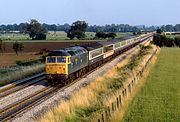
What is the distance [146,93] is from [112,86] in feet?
8.43

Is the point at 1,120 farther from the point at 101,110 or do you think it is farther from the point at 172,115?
the point at 172,115

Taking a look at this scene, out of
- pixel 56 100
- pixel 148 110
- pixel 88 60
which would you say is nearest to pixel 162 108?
pixel 148 110

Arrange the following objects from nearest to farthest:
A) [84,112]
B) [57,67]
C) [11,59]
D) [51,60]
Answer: [84,112]
[57,67]
[51,60]
[11,59]

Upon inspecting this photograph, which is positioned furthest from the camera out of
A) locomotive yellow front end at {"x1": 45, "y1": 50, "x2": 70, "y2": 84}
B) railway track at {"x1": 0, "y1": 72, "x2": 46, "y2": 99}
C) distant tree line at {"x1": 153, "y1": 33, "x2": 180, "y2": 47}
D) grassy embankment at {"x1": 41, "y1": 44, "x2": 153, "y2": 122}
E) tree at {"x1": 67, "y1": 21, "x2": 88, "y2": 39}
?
tree at {"x1": 67, "y1": 21, "x2": 88, "y2": 39}

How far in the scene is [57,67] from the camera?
29438 mm

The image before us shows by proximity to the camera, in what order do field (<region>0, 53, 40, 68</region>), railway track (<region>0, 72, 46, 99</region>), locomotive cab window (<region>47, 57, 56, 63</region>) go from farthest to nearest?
field (<region>0, 53, 40, 68</region>) → locomotive cab window (<region>47, 57, 56, 63</region>) → railway track (<region>0, 72, 46, 99</region>)

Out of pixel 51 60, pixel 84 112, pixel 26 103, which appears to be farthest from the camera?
pixel 51 60

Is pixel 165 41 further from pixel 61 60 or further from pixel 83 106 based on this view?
pixel 83 106

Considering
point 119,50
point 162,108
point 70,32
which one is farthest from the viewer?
point 70,32

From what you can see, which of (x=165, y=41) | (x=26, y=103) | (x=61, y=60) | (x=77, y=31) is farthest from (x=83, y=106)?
(x=77, y=31)

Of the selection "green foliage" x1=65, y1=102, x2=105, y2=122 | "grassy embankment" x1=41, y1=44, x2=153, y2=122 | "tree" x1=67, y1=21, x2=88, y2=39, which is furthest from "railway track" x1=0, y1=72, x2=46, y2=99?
"tree" x1=67, y1=21, x2=88, y2=39

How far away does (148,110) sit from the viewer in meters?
21.5

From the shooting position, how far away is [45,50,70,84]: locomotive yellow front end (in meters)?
29.2

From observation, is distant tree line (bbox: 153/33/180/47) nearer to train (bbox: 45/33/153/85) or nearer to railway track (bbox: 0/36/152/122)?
train (bbox: 45/33/153/85)
